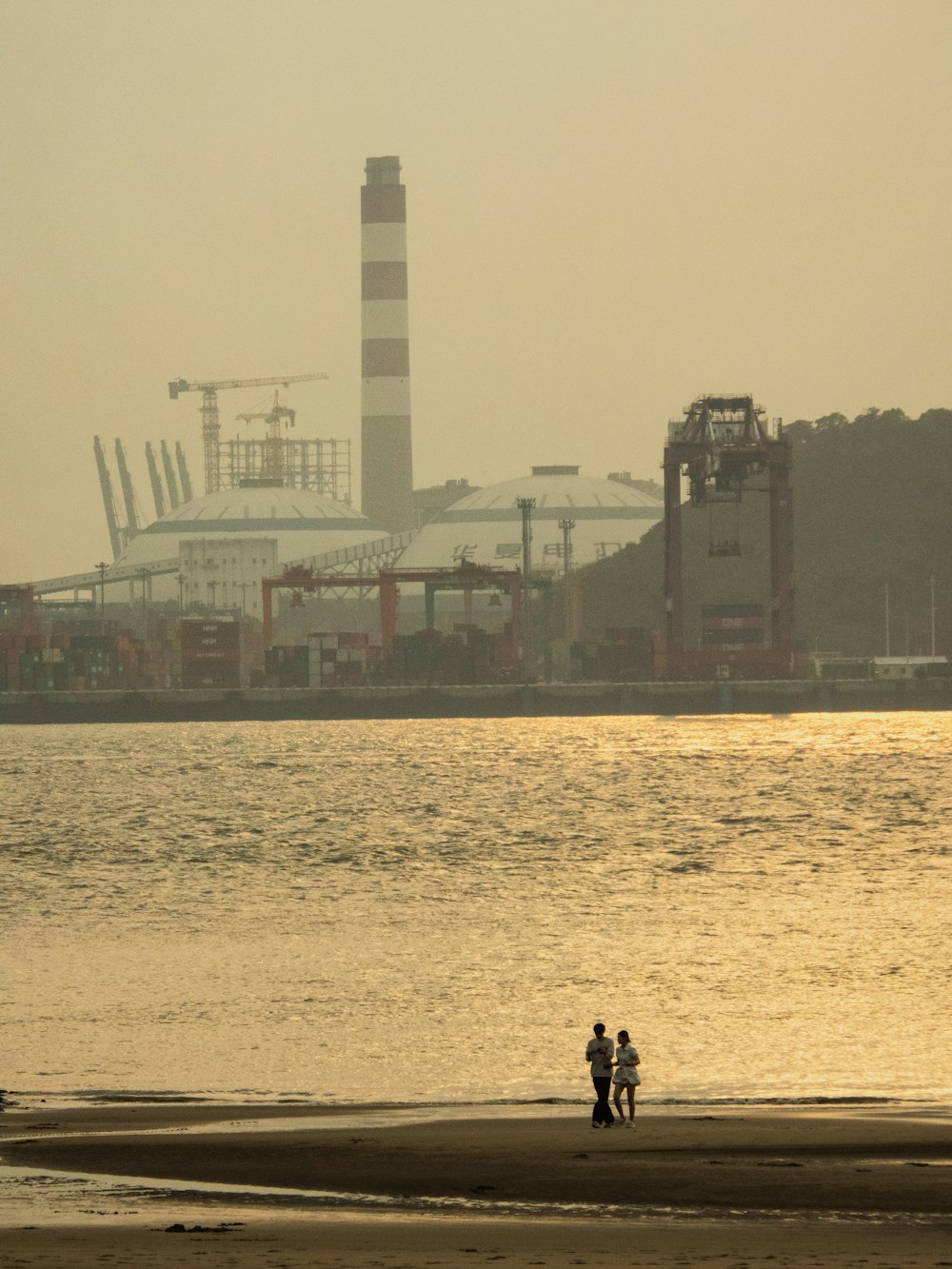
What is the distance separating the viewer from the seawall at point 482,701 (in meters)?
127

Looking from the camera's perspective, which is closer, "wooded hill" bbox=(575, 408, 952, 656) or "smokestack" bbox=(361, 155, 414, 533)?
"wooded hill" bbox=(575, 408, 952, 656)

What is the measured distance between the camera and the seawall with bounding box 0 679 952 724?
12712 cm

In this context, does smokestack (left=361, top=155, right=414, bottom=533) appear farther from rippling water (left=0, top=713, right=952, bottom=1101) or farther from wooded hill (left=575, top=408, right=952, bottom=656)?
rippling water (left=0, top=713, right=952, bottom=1101)

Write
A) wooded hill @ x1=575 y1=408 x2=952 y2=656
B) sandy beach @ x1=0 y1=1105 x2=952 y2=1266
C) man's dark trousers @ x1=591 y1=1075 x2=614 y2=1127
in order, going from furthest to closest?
wooded hill @ x1=575 y1=408 x2=952 y2=656 → man's dark trousers @ x1=591 y1=1075 x2=614 y2=1127 → sandy beach @ x1=0 y1=1105 x2=952 y2=1266

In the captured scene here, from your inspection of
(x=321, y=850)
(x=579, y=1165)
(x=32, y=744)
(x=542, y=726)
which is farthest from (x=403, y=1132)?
(x=542, y=726)

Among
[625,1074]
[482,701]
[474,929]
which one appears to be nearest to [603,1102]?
[625,1074]

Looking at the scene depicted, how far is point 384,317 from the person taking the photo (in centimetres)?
18300

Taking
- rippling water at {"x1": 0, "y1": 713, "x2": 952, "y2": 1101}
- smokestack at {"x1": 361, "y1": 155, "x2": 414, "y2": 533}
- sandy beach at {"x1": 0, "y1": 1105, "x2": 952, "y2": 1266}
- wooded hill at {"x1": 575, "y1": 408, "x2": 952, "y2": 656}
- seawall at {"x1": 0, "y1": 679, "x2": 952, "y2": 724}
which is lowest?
rippling water at {"x1": 0, "y1": 713, "x2": 952, "y2": 1101}

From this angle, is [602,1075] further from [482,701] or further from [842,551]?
[842,551]

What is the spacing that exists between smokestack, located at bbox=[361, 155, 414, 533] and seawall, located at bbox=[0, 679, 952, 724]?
5256 cm

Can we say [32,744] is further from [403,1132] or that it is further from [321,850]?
[403,1132]

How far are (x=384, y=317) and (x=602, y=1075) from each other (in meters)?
168

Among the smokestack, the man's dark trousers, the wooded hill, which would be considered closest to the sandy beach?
the man's dark trousers

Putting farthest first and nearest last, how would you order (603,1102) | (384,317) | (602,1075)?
(384,317) < (602,1075) < (603,1102)
